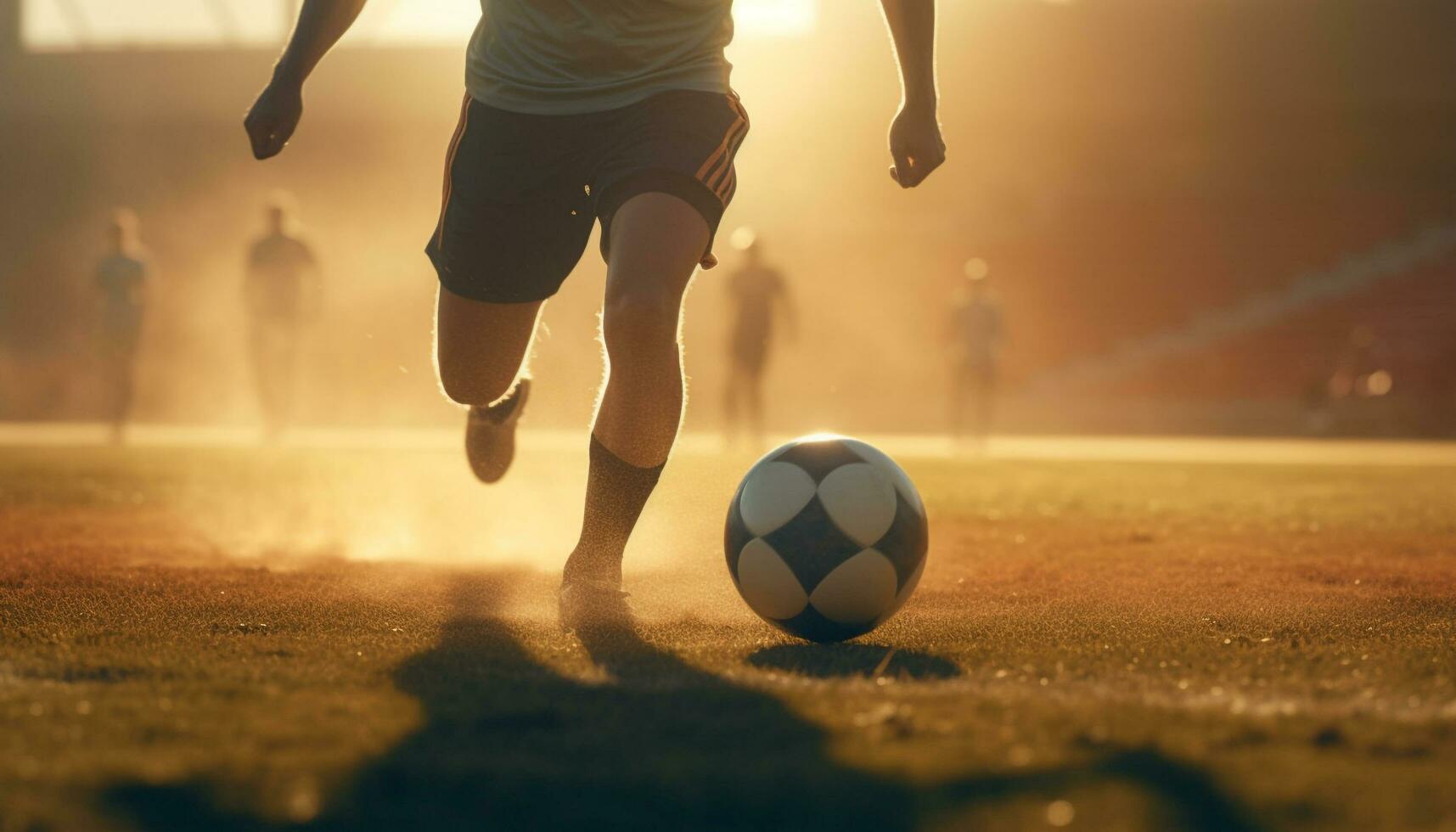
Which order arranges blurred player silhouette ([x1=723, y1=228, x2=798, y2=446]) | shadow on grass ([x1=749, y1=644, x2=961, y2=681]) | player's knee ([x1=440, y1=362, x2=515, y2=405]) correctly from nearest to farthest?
1. shadow on grass ([x1=749, y1=644, x2=961, y2=681])
2. player's knee ([x1=440, y1=362, x2=515, y2=405])
3. blurred player silhouette ([x1=723, y1=228, x2=798, y2=446])

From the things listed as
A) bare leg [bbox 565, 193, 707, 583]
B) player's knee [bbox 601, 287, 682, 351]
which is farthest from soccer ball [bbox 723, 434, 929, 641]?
player's knee [bbox 601, 287, 682, 351]

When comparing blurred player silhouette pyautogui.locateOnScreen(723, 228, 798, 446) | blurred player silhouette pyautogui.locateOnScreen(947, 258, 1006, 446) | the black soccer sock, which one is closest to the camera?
the black soccer sock

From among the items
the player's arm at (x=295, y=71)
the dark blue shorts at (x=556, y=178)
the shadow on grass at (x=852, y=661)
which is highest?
the player's arm at (x=295, y=71)

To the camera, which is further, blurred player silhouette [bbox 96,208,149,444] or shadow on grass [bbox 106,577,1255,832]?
blurred player silhouette [bbox 96,208,149,444]

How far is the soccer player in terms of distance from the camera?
399 cm

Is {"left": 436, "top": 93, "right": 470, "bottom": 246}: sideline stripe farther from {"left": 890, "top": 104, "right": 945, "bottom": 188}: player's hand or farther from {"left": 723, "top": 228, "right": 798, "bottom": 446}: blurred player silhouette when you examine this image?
{"left": 723, "top": 228, "right": 798, "bottom": 446}: blurred player silhouette

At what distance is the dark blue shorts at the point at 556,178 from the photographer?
160 inches

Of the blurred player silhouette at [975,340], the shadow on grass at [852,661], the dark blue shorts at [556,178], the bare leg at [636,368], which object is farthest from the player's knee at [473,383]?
the blurred player silhouette at [975,340]

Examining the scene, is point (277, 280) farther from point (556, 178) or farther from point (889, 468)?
point (889, 468)

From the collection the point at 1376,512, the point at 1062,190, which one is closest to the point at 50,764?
the point at 1376,512

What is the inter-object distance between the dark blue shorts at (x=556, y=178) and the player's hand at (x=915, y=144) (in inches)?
15.9

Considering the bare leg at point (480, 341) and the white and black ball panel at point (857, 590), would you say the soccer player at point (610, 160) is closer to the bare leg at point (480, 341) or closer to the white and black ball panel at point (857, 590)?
the bare leg at point (480, 341)

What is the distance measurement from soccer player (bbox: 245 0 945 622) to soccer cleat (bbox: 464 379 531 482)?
3.43 feet

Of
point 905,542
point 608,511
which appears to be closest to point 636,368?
point 608,511
